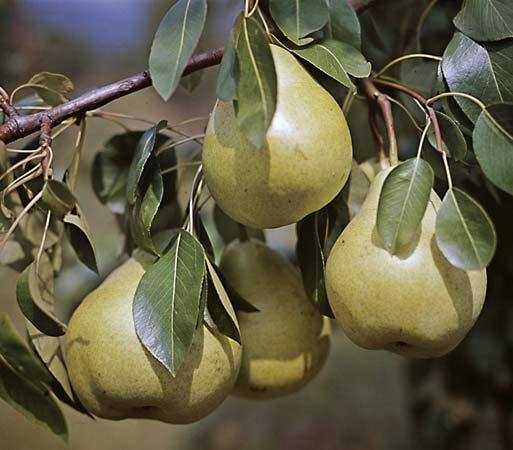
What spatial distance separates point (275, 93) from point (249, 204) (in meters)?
0.12

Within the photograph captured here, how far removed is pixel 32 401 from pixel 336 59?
484 millimetres

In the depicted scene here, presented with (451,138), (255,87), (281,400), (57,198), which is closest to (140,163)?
(57,198)

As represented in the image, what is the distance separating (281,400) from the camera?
10.0ft

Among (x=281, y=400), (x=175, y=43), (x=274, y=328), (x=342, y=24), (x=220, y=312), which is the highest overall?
(x=175, y=43)

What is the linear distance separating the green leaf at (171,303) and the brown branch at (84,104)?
171mm

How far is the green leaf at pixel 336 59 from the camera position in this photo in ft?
2.33

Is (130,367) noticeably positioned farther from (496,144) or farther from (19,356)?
(496,144)

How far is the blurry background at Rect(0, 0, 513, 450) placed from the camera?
1.34 metres

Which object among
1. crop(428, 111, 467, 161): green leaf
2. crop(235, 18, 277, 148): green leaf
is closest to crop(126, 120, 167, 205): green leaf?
crop(235, 18, 277, 148): green leaf

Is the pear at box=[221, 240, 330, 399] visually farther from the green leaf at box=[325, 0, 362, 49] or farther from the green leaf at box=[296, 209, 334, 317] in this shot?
the green leaf at box=[325, 0, 362, 49]

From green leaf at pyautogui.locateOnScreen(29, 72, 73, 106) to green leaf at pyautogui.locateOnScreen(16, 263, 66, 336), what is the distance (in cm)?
24

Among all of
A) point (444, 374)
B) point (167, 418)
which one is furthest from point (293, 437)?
point (167, 418)

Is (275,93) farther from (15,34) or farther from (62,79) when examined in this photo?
(15,34)

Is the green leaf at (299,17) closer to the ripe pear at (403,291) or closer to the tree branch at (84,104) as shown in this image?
the tree branch at (84,104)
